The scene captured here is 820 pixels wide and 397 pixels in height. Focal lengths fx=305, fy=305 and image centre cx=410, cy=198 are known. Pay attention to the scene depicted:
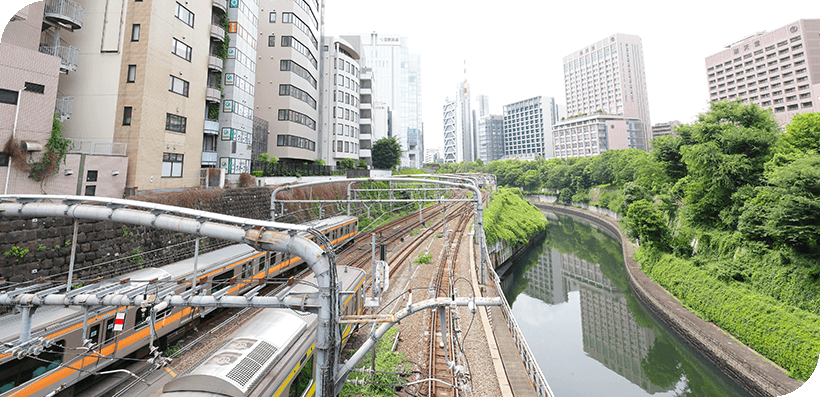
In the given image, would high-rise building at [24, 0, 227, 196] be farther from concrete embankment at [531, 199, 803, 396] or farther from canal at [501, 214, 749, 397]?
concrete embankment at [531, 199, 803, 396]

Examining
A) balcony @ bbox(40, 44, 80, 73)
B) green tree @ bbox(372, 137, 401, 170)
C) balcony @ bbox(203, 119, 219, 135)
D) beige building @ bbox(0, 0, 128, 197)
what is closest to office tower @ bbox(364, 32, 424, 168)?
green tree @ bbox(372, 137, 401, 170)

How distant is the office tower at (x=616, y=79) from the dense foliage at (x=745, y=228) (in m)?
81.0

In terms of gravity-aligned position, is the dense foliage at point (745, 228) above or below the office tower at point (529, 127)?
below

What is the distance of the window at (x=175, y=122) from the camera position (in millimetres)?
17266

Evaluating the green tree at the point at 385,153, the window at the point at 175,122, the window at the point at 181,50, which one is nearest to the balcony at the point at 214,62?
the window at the point at 181,50

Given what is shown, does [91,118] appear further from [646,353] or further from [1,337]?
[646,353]

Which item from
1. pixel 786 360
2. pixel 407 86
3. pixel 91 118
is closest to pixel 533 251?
pixel 786 360

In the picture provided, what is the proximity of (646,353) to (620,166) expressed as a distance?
1526 inches

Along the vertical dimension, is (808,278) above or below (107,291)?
below

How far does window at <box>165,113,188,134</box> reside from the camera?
680 inches

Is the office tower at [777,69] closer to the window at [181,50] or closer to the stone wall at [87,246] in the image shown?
the window at [181,50]

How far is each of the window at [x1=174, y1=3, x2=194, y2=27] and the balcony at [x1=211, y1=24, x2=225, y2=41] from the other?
6.66ft

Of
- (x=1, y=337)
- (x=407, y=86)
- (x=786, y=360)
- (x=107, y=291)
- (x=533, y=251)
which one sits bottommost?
(x=533, y=251)

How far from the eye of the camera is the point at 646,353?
15.1 metres
